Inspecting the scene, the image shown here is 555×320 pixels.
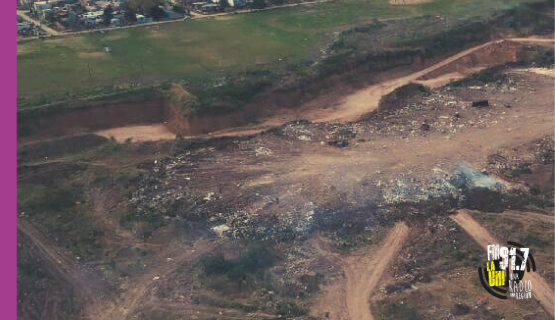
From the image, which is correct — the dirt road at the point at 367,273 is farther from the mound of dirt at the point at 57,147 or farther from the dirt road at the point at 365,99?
the mound of dirt at the point at 57,147

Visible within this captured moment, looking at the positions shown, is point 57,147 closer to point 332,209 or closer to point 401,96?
point 332,209

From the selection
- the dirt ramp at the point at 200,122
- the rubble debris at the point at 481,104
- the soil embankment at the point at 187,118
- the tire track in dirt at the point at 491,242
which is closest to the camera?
the tire track in dirt at the point at 491,242

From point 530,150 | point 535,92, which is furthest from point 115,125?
point 535,92

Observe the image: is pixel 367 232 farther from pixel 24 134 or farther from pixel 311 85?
pixel 24 134

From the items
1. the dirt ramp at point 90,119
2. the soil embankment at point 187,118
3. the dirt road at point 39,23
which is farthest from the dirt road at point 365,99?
the dirt road at point 39,23

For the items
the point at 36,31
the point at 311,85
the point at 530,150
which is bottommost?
the point at 530,150

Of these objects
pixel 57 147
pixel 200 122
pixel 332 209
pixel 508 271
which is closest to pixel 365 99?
pixel 200 122
